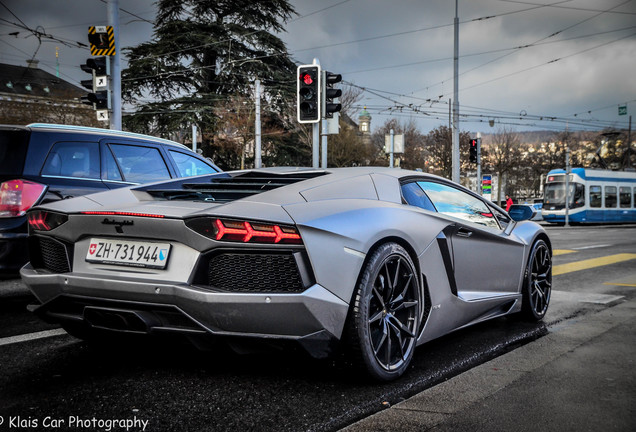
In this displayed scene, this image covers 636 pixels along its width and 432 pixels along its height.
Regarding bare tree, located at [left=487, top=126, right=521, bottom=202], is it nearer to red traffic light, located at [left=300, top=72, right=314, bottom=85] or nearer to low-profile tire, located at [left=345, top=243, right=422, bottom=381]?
red traffic light, located at [left=300, top=72, right=314, bottom=85]

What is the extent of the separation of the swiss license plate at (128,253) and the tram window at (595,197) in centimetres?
3503

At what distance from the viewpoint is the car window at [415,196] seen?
362 centimetres

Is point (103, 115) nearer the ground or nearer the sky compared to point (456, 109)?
nearer the ground

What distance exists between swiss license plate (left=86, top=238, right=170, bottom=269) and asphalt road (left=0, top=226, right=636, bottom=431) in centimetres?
55

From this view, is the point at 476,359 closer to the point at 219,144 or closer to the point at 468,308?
the point at 468,308

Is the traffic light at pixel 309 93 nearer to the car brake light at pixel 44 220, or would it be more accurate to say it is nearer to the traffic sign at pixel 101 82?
the traffic sign at pixel 101 82

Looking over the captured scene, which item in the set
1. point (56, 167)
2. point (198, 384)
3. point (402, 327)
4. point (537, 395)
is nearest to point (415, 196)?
point (402, 327)

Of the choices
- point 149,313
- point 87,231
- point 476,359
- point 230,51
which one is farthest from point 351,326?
point 230,51

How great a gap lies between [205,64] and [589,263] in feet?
90.6

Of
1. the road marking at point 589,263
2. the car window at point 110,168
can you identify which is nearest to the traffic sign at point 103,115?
the car window at point 110,168

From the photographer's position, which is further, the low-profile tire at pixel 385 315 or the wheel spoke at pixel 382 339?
the wheel spoke at pixel 382 339

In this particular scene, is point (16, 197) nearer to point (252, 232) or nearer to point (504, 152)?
point (252, 232)

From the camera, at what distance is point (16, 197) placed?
4898mm

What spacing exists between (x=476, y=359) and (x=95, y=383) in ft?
7.30
